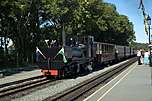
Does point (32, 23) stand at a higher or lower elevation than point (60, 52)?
higher

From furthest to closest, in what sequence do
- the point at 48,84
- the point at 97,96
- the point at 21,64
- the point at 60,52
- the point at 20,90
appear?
the point at 21,64 < the point at 60,52 < the point at 48,84 < the point at 20,90 < the point at 97,96

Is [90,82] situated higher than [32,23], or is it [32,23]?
[32,23]

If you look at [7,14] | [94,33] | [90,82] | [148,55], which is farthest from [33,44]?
[90,82]

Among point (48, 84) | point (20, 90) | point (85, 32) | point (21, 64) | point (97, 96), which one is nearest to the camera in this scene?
point (97, 96)

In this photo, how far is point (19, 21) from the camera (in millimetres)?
48281

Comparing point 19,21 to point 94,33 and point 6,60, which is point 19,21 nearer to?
point 6,60

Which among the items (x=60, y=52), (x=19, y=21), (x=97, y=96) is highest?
(x=19, y=21)

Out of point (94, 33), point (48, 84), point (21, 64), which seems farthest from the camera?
point (94, 33)

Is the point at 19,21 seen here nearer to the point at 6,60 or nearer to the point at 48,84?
the point at 6,60

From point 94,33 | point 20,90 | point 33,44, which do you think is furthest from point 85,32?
point 20,90

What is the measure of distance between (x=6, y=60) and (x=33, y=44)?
6.87m

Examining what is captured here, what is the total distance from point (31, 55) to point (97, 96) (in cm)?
3523

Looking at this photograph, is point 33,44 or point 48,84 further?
point 33,44

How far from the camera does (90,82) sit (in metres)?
24.5
